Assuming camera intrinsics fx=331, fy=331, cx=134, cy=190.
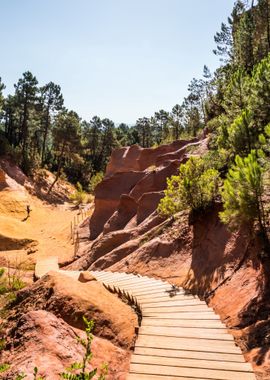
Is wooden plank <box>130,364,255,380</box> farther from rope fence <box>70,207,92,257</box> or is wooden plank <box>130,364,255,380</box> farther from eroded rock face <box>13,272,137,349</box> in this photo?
rope fence <box>70,207,92,257</box>

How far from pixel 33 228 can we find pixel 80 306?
24.5 metres

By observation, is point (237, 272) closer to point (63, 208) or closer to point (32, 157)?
point (63, 208)

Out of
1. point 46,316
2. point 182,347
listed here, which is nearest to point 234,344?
point 182,347

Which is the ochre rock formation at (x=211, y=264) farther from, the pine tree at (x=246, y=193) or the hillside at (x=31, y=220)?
the hillside at (x=31, y=220)

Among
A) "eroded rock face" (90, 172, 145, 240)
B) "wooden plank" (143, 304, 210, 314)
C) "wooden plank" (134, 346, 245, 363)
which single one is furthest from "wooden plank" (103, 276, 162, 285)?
"eroded rock face" (90, 172, 145, 240)

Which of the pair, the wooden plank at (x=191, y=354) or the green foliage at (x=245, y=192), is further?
the green foliage at (x=245, y=192)

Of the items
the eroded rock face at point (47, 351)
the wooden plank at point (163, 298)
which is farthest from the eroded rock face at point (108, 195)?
the eroded rock face at point (47, 351)

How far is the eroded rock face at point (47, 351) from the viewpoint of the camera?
14.7 feet

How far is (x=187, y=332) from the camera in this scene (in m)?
6.76

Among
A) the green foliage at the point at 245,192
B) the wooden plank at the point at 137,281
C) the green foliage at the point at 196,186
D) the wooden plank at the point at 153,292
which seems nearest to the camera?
the green foliage at the point at 245,192

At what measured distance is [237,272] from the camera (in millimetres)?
8883

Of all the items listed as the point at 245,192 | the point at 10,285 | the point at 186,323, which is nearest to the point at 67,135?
the point at 10,285

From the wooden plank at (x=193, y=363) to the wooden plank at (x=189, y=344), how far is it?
388mm

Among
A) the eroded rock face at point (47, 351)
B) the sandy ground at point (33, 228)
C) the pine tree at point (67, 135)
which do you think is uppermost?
the pine tree at point (67, 135)
